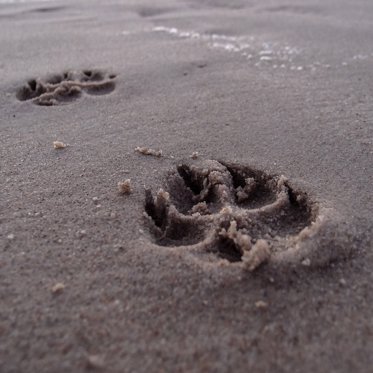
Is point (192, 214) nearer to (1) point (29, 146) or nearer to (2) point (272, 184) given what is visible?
(2) point (272, 184)

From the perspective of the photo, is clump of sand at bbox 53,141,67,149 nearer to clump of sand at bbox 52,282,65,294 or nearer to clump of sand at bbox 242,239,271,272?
clump of sand at bbox 52,282,65,294

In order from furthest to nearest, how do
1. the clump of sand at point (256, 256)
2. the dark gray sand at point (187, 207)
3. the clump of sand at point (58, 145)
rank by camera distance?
the clump of sand at point (58, 145)
the clump of sand at point (256, 256)
the dark gray sand at point (187, 207)

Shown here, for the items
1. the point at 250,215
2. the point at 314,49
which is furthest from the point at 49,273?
the point at 314,49

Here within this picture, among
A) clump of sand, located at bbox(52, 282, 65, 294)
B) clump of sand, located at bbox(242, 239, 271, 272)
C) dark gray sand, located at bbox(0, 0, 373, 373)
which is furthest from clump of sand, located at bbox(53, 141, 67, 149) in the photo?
clump of sand, located at bbox(242, 239, 271, 272)

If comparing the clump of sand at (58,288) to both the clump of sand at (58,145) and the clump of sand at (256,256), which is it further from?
the clump of sand at (58,145)

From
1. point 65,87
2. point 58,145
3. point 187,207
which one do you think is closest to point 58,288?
point 187,207

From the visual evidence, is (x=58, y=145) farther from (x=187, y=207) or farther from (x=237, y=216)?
(x=237, y=216)

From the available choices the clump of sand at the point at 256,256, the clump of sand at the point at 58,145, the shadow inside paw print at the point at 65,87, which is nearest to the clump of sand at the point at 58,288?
the clump of sand at the point at 256,256
